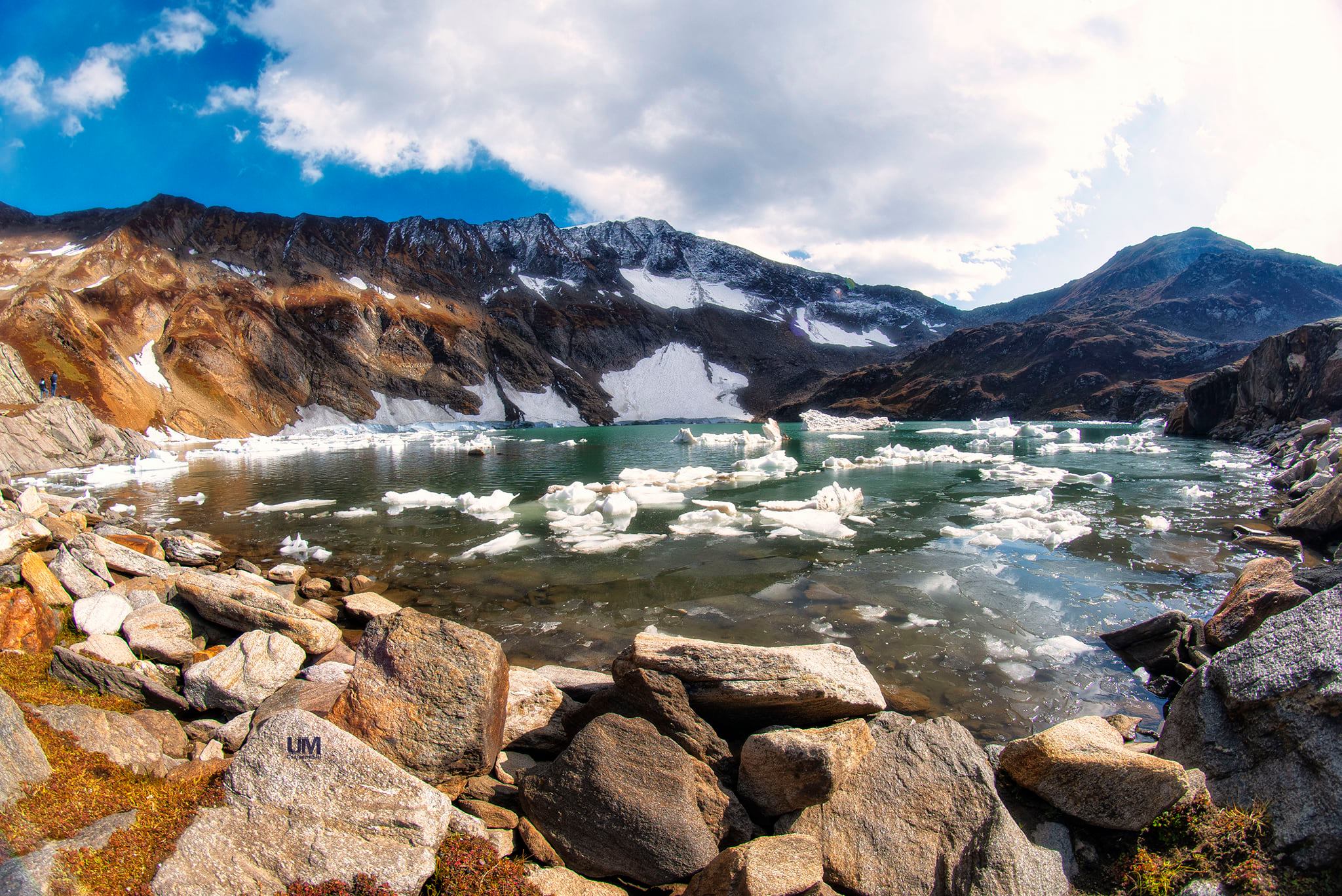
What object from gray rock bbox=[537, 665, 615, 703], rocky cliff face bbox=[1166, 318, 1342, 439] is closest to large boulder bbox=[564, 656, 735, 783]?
gray rock bbox=[537, 665, 615, 703]

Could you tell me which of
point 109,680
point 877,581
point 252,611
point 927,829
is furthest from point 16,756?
point 877,581

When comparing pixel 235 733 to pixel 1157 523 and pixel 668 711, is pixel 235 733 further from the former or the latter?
pixel 1157 523

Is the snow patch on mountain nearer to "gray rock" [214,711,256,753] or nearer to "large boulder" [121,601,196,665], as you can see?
"large boulder" [121,601,196,665]

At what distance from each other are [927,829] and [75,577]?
34.8 feet

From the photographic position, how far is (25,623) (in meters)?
6.17

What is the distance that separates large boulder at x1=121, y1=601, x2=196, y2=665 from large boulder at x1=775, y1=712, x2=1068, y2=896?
694cm

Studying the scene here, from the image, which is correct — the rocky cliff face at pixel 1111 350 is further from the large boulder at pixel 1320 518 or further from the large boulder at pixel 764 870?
the large boulder at pixel 764 870

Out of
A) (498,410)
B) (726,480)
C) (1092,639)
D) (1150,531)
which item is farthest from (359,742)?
(498,410)

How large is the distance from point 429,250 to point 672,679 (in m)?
168

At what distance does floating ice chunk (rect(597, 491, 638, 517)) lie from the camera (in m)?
19.1

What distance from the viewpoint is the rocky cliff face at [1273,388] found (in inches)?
1438

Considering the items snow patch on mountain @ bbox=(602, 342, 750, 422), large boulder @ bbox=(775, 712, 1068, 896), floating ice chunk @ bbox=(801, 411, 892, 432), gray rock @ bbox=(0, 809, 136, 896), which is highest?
snow patch on mountain @ bbox=(602, 342, 750, 422)

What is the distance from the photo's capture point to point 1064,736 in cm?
432

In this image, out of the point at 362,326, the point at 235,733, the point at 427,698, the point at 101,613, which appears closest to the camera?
the point at 427,698
